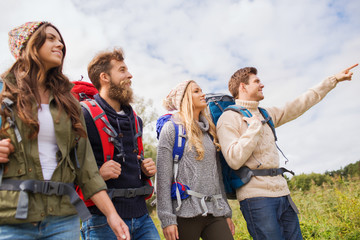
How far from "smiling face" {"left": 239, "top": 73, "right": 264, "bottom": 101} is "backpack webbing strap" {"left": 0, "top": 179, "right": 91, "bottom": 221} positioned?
2958mm

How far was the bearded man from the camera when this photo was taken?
288 centimetres

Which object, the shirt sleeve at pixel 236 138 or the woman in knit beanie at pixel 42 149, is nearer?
the woman in knit beanie at pixel 42 149

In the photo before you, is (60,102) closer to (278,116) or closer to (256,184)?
(256,184)

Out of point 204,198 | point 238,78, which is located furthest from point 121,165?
point 238,78

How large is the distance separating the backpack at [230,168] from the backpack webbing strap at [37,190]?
214 cm

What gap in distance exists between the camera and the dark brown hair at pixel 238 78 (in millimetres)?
4821

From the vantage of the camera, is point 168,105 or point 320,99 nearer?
point 168,105

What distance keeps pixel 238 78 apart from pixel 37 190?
3.42m

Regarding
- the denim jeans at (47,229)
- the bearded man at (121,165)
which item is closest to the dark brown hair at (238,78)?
the bearded man at (121,165)

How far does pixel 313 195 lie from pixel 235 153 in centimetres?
592

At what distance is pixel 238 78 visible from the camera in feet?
16.0

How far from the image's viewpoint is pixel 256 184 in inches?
152

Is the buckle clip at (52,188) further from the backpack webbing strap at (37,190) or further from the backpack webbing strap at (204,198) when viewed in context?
the backpack webbing strap at (204,198)

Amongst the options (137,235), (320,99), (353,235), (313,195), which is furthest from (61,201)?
(313,195)
